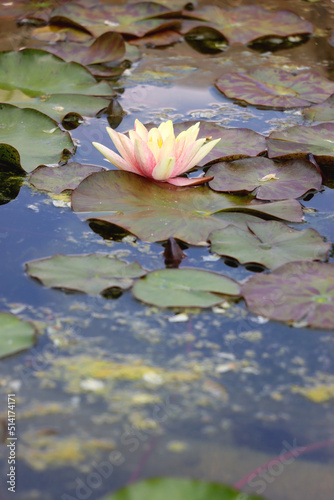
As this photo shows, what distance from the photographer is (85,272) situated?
158 cm

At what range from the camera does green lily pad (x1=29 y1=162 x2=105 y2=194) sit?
201 centimetres

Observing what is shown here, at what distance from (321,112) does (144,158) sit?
3.27 feet

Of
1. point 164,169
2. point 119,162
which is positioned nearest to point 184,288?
point 164,169


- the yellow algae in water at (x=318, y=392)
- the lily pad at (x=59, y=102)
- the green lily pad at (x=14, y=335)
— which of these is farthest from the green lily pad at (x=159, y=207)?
the lily pad at (x=59, y=102)

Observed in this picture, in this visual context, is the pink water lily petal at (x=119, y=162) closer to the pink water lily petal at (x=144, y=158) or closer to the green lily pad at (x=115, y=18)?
the pink water lily petal at (x=144, y=158)

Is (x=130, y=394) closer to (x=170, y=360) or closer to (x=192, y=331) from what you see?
(x=170, y=360)

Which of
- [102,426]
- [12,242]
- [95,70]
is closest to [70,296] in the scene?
[12,242]

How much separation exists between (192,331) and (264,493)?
0.45 metres

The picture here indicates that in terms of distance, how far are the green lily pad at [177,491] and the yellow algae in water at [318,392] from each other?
0.97 ft

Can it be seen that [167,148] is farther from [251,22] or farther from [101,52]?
[251,22]

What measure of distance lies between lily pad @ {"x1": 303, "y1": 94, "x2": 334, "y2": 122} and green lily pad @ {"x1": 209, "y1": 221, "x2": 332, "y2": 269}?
0.91 m

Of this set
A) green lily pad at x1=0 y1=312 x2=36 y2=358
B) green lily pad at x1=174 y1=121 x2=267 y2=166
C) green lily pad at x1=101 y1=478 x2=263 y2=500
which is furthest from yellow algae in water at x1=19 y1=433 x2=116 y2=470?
green lily pad at x1=174 y1=121 x2=267 y2=166

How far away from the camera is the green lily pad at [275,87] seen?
2.68 metres

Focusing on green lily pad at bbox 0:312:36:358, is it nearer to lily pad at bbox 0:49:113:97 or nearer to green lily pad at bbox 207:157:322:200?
green lily pad at bbox 207:157:322:200
